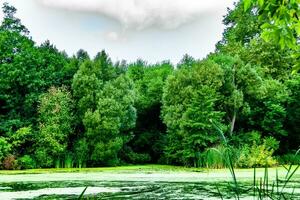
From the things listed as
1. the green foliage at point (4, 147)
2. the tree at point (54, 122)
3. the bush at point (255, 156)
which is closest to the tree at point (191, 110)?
the bush at point (255, 156)

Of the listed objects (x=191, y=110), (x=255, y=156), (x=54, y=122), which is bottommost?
(x=255, y=156)

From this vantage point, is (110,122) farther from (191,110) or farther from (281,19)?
(281,19)

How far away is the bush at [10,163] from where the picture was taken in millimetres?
25406

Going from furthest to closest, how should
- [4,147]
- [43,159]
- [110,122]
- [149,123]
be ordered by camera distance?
1. [149,123]
2. [110,122]
3. [43,159]
4. [4,147]

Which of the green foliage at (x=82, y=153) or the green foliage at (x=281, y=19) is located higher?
the green foliage at (x=82, y=153)

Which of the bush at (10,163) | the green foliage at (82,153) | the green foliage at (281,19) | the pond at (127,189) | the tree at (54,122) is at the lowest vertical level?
the pond at (127,189)

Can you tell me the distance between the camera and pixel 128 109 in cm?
3000

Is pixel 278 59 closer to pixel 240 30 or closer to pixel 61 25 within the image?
pixel 240 30

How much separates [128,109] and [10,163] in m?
7.86

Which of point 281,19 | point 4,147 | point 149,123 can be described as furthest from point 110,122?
point 281,19

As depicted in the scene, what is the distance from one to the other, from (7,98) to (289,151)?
56.5 ft

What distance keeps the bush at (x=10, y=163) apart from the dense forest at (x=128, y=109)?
5cm

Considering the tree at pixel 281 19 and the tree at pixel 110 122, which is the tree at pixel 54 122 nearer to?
the tree at pixel 110 122

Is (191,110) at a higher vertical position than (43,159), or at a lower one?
higher
